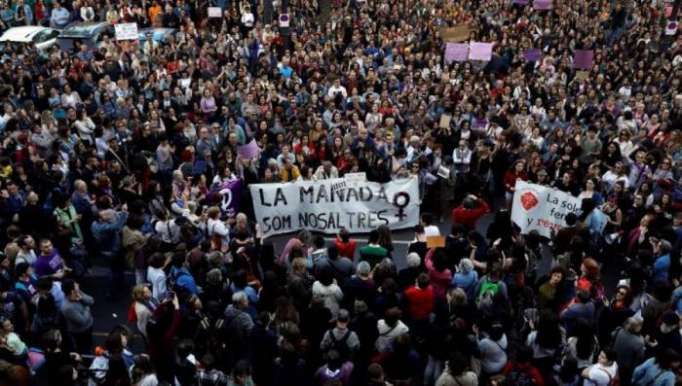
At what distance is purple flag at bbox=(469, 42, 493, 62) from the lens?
19.4 metres

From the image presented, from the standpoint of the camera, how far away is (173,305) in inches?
331

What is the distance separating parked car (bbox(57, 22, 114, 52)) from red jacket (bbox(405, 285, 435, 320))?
17048 millimetres

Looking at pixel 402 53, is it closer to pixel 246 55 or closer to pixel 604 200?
pixel 246 55

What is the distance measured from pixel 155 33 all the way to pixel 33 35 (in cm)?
379

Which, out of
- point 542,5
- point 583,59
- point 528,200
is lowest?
point 528,200

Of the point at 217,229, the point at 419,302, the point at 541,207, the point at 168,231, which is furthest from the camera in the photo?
the point at 541,207

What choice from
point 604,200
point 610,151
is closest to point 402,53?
point 610,151

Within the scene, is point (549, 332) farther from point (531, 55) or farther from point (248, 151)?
point (531, 55)

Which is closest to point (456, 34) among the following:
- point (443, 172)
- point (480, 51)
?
point (480, 51)

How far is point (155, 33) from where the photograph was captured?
23156 mm

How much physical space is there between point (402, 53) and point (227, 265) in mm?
11893

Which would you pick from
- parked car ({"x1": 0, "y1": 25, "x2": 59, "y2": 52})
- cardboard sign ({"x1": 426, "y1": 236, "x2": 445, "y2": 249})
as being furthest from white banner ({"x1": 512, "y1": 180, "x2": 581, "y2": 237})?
parked car ({"x1": 0, "y1": 25, "x2": 59, "y2": 52})

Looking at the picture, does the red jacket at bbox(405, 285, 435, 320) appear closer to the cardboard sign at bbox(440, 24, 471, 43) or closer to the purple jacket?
the purple jacket

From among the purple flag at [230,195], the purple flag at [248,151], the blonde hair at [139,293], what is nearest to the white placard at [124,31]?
the purple flag at [248,151]
